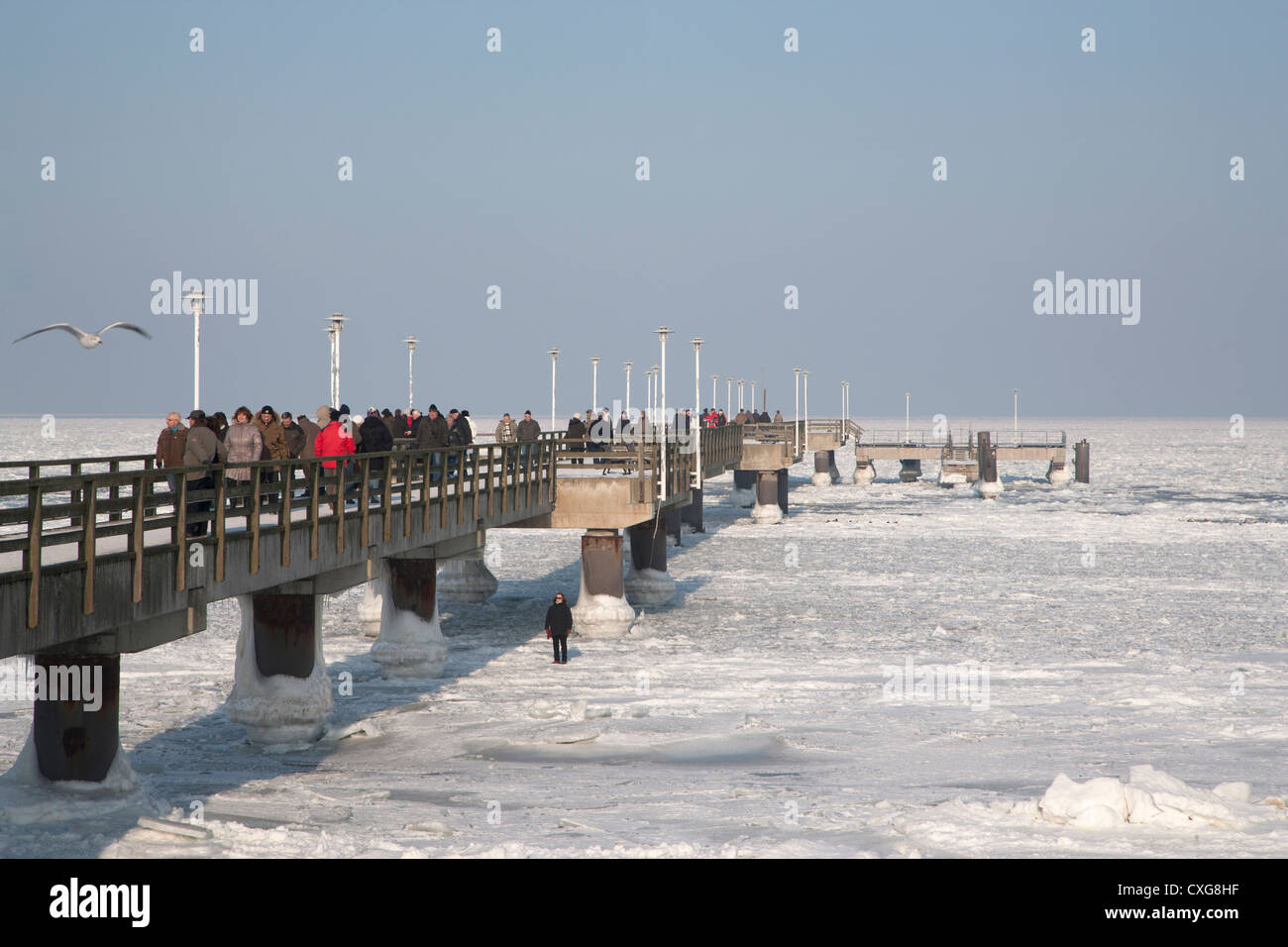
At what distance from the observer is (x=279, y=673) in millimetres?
20188

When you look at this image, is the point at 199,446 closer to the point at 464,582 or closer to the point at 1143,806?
the point at 1143,806

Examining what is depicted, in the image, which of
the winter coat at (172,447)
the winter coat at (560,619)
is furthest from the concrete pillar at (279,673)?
the winter coat at (560,619)

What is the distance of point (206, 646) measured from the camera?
2809 centimetres

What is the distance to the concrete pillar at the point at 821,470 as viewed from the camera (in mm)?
96812

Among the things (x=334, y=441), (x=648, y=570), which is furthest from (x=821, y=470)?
(x=334, y=441)

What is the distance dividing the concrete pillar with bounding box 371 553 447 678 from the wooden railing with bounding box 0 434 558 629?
4.76 feet

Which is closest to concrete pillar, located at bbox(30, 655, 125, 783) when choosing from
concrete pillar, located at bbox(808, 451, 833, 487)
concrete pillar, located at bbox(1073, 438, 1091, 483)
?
concrete pillar, located at bbox(808, 451, 833, 487)

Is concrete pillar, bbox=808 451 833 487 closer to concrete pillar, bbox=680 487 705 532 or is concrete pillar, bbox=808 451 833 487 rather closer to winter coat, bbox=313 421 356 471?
concrete pillar, bbox=680 487 705 532

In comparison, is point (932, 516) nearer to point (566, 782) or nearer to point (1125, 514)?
point (1125, 514)

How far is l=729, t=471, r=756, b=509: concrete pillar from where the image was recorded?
76344 millimetres

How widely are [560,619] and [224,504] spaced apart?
10906 mm
